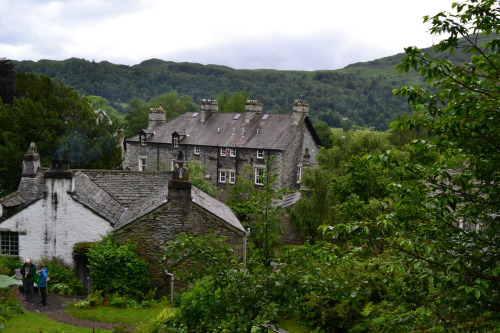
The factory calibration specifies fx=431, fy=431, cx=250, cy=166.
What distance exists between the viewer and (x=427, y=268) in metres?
6.43

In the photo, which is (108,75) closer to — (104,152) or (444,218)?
(104,152)

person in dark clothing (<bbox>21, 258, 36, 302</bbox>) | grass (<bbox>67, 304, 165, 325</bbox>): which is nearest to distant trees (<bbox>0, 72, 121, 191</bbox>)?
person in dark clothing (<bbox>21, 258, 36, 302</bbox>)

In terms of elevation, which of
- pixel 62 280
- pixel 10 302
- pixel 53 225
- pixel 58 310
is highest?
pixel 53 225

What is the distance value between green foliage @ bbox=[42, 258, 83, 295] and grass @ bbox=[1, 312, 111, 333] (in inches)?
118

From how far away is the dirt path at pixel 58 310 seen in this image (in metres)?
15.6

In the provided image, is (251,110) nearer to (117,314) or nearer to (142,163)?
(142,163)

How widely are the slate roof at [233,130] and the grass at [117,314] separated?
3056cm

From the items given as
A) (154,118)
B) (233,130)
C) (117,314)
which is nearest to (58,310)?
(117,314)

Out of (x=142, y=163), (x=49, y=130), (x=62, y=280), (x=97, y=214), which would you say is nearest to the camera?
(x=62, y=280)

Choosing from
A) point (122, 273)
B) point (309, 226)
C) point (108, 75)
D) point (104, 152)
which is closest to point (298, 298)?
point (122, 273)

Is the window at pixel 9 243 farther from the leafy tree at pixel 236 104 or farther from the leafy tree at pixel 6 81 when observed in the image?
the leafy tree at pixel 236 104

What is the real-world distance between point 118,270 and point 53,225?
14.6 feet

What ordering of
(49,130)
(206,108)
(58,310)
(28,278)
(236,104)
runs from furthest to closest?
(236,104) → (206,108) → (49,130) → (28,278) → (58,310)

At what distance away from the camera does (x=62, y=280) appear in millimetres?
19516
